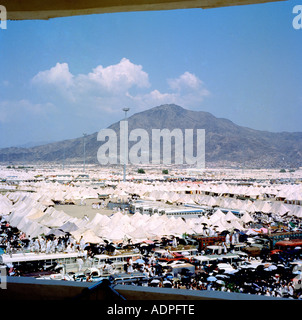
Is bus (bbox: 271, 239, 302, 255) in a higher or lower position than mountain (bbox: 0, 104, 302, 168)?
lower

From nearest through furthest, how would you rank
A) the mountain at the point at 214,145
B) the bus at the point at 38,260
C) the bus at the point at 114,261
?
the bus at the point at 38,260 → the bus at the point at 114,261 → the mountain at the point at 214,145

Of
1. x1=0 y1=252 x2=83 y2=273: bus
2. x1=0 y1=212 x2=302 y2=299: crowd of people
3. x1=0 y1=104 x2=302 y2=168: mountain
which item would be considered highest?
x1=0 y1=104 x2=302 y2=168: mountain

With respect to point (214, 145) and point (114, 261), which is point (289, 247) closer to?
point (114, 261)

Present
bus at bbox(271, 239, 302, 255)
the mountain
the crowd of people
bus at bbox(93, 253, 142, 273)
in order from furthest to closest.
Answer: the mountain, bus at bbox(271, 239, 302, 255), bus at bbox(93, 253, 142, 273), the crowd of people

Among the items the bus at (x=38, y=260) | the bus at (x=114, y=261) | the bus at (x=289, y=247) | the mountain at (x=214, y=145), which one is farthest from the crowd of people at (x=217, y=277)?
the mountain at (x=214, y=145)

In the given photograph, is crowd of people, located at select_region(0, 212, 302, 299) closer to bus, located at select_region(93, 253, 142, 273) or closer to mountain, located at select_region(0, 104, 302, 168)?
bus, located at select_region(93, 253, 142, 273)

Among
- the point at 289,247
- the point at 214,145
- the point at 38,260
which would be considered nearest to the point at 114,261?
the point at 38,260

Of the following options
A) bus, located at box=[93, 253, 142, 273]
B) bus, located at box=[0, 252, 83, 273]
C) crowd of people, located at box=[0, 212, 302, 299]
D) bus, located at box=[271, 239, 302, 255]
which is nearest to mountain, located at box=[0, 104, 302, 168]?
bus, located at box=[271, 239, 302, 255]

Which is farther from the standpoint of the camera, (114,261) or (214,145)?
(214,145)

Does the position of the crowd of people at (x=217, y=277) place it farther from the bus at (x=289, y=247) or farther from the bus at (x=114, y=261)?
the bus at (x=289, y=247)

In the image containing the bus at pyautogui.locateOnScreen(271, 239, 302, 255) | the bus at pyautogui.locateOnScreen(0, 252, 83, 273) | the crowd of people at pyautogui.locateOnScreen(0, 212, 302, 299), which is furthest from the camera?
the bus at pyautogui.locateOnScreen(271, 239, 302, 255)
